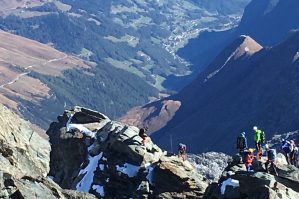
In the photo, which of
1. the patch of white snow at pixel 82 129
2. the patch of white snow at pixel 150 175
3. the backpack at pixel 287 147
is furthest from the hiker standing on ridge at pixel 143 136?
the backpack at pixel 287 147

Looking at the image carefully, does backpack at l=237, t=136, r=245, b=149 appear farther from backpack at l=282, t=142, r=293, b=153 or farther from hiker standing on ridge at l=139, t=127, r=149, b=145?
hiker standing on ridge at l=139, t=127, r=149, b=145

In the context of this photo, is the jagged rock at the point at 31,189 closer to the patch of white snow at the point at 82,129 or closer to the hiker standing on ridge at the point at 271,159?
the hiker standing on ridge at the point at 271,159

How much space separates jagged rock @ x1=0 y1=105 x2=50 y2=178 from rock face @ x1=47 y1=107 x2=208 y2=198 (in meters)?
2.98

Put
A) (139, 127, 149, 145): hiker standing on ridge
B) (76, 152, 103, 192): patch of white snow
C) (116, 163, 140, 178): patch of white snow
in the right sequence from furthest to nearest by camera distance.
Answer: (139, 127, 149, 145): hiker standing on ridge < (76, 152, 103, 192): patch of white snow < (116, 163, 140, 178): patch of white snow

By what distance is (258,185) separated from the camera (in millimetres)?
49062

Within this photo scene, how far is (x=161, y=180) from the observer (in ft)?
197

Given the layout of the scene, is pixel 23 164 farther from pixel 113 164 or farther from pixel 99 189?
pixel 113 164

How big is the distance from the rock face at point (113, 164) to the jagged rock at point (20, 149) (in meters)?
2.98

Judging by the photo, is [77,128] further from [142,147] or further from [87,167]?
[142,147]

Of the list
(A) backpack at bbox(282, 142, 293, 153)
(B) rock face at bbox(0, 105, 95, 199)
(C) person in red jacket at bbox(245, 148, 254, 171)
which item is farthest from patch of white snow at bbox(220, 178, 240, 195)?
(B) rock face at bbox(0, 105, 95, 199)

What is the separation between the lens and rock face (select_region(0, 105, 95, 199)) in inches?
1772

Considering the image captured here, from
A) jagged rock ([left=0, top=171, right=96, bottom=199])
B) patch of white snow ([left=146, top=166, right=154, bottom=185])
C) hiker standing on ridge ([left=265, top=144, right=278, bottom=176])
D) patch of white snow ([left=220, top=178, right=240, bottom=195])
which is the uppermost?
hiker standing on ridge ([left=265, top=144, right=278, bottom=176])

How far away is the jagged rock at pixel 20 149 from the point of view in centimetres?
6022

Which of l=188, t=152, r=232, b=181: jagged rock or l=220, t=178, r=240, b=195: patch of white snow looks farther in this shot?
l=188, t=152, r=232, b=181: jagged rock
